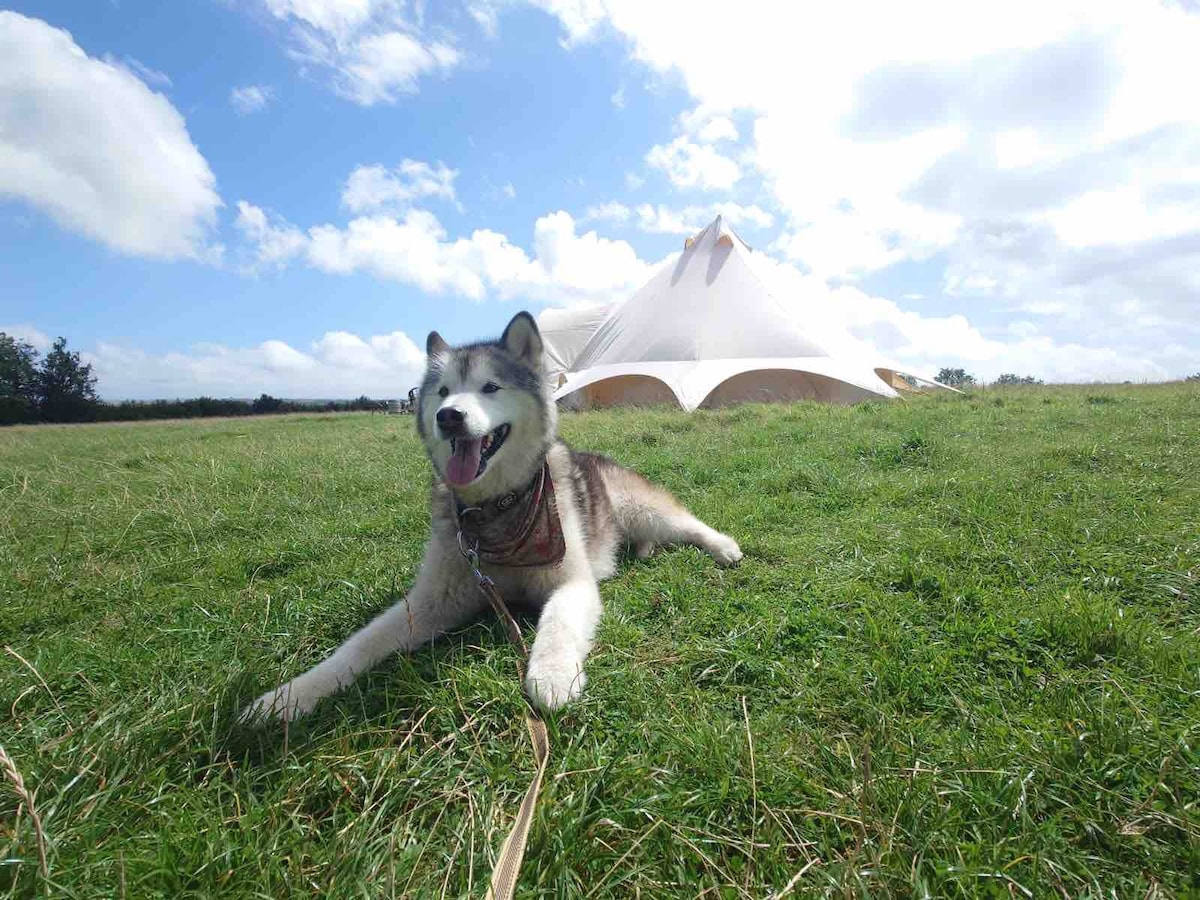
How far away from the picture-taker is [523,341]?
3305 mm

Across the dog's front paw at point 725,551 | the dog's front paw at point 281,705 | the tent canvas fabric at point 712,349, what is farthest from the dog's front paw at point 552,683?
the tent canvas fabric at point 712,349

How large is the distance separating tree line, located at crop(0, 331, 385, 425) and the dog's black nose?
29485 mm

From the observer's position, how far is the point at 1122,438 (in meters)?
5.66

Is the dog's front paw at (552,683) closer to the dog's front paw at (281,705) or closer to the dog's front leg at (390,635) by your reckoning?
the dog's front leg at (390,635)

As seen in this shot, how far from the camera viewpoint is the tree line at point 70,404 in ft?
94.3

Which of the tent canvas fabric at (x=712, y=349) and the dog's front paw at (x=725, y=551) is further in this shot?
the tent canvas fabric at (x=712, y=349)

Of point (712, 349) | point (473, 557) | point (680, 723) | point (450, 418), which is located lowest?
point (680, 723)

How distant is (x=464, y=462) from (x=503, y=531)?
0.39 meters

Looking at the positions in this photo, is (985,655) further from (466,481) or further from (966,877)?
(466,481)

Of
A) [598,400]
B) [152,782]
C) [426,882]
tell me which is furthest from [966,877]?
[598,400]

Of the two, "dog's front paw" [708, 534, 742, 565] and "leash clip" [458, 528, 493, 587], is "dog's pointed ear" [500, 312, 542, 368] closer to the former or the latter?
"leash clip" [458, 528, 493, 587]

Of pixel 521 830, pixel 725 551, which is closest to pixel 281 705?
pixel 521 830

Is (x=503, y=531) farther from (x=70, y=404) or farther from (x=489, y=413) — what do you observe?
(x=70, y=404)

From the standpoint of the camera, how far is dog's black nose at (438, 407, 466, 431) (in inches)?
97.6
